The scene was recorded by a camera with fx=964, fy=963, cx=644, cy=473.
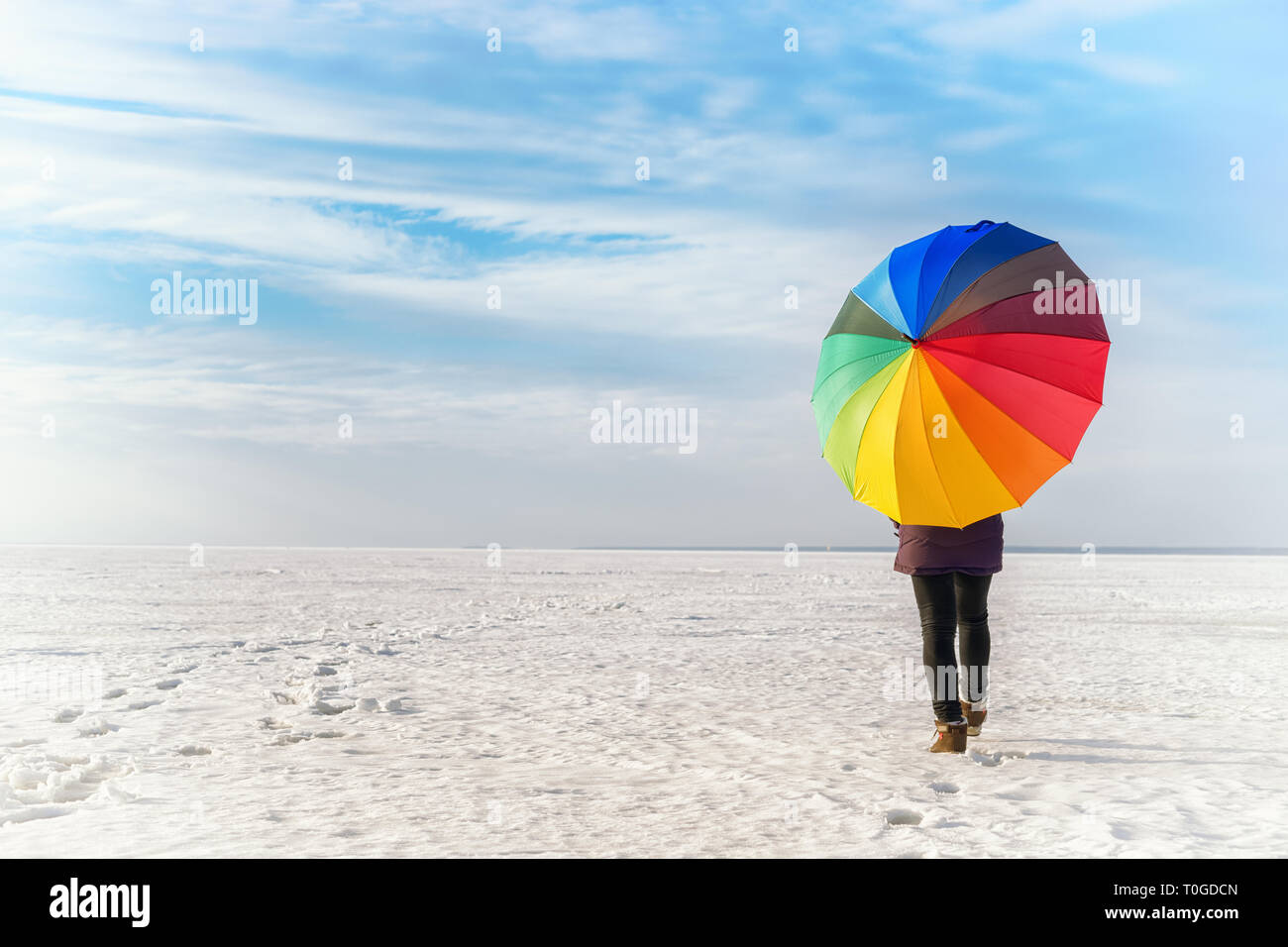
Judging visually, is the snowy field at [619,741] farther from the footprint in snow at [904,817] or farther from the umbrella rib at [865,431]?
the umbrella rib at [865,431]

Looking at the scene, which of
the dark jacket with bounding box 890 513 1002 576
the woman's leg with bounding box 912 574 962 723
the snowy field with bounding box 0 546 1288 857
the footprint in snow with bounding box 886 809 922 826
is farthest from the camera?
the woman's leg with bounding box 912 574 962 723

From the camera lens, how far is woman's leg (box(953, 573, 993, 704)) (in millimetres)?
5664

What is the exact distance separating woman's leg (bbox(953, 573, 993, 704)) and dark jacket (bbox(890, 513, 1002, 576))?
0.15 m

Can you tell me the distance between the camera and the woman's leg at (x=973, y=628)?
223 inches

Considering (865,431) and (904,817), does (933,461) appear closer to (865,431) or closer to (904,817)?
(865,431)

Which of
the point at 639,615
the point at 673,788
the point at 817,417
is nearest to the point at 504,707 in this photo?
the point at 673,788

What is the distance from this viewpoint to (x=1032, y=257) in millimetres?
5305

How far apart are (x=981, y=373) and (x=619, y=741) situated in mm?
3190

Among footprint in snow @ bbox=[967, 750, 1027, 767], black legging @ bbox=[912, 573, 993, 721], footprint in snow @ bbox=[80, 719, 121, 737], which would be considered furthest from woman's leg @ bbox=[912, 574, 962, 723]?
footprint in snow @ bbox=[80, 719, 121, 737]

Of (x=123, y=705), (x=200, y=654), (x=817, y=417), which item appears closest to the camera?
(x=817, y=417)

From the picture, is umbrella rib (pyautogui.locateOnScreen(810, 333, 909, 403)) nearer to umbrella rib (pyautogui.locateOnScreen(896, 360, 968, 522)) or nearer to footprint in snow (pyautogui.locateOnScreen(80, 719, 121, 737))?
umbrella rib (pyautogui.locateOnScreen(896, 360, 968, 522))

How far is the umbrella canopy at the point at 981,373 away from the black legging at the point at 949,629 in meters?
0.52
